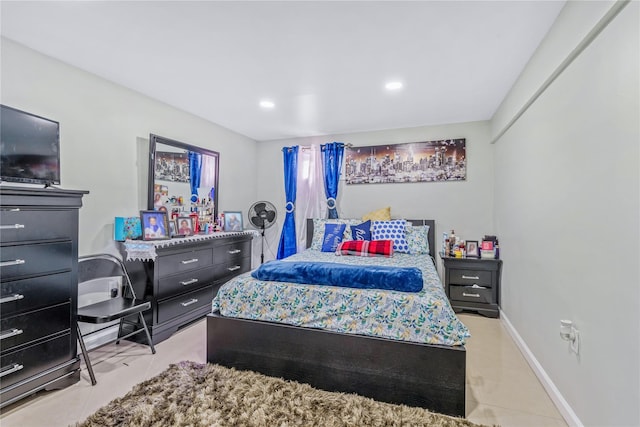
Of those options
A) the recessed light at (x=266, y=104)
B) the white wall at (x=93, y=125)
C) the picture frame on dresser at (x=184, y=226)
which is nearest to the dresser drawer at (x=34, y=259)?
the white wall at (x=93, y=125)

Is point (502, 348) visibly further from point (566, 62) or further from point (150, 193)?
point (150, 193)

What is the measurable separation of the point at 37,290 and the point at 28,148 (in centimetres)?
94

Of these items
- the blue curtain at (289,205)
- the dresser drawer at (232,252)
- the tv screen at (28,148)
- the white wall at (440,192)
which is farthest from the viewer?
the blue curtain at (289,205)

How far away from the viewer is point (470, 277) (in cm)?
345

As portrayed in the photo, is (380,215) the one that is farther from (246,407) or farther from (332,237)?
(246,407)

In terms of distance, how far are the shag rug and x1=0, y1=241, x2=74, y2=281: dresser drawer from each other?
93 centimetres

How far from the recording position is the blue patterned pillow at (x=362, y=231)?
3.70m

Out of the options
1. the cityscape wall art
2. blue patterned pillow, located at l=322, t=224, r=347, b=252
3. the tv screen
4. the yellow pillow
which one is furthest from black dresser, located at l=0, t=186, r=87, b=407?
the cityscape wall art

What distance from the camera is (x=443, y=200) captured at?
399 centimetres

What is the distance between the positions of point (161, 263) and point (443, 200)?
134 inches

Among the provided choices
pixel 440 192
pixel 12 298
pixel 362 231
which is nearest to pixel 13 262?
pixel 12 298

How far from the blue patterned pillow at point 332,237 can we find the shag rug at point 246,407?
1878mm

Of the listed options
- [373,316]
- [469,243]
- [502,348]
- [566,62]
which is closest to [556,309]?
[502,348]

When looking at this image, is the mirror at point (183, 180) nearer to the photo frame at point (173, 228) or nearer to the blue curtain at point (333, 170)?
the photo frame at point (173, 228)
